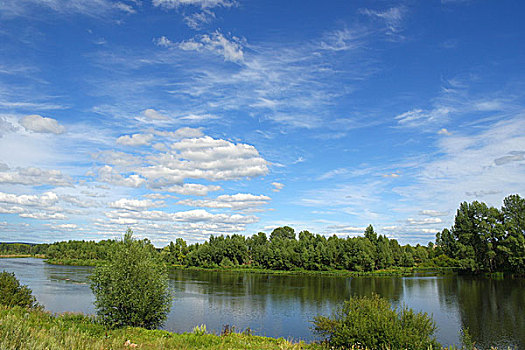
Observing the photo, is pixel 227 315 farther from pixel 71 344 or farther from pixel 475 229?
pixel 475 229

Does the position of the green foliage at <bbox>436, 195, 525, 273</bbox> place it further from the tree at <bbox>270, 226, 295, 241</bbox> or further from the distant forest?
the tree at <bbox>270, 226, 295, 241</bbox>

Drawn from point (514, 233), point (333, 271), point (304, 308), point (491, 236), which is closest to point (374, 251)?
point (333, 271)

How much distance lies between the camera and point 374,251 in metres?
106

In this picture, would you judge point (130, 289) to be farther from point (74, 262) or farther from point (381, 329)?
point (74, 262)

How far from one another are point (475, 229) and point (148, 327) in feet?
315

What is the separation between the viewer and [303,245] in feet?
381

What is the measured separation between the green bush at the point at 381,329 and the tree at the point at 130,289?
12.5 metres

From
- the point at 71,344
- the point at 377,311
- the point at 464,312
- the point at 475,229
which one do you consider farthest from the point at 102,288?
the point at 475,229

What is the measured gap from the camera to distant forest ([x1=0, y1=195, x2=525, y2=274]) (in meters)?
89.7

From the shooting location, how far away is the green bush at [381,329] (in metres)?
19.7

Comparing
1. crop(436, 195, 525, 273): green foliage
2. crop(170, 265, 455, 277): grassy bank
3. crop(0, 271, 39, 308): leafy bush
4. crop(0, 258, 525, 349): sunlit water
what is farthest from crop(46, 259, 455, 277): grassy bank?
crop(0, 271, 39, 308): leafy bush

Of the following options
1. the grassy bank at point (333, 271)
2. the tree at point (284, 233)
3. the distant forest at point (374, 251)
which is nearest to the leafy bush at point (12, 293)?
the distant forest at point (374, 251)

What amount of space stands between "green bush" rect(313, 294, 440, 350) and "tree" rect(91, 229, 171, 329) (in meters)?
12.5

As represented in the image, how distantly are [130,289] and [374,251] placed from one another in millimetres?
92493
